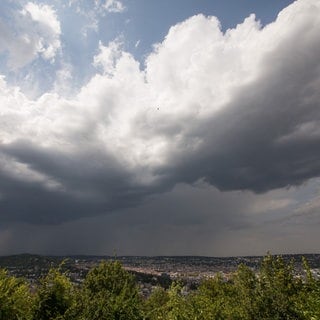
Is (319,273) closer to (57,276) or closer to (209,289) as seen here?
(57,276)

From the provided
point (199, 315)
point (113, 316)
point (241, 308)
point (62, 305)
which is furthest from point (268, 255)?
point (62, 305)

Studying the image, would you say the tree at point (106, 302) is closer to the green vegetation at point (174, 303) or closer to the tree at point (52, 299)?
the green vegetation at point (174, 303)

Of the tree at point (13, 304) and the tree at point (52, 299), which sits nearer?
the tree at point (52, 299)

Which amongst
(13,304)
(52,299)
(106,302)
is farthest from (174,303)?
(13,304)

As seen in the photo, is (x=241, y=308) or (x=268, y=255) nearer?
(x=241, y=308)

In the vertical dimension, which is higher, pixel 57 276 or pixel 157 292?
pixel 157 292

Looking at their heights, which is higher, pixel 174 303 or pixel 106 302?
pixel 174 303

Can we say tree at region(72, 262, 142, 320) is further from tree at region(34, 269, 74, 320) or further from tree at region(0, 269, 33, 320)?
tree at region(0, 269, 33, 320)

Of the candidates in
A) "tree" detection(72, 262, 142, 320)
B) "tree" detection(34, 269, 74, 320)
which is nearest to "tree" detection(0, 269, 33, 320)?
"tree" detection(34, 269, 74, 320)

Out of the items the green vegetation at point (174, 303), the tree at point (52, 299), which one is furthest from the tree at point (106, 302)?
the tree at point (52, 299)

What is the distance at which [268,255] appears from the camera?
4459 centimetres

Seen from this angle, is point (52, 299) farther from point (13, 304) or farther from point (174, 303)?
point (174, 303)

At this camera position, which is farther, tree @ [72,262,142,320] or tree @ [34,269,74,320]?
tree @ [72,262,142,320]

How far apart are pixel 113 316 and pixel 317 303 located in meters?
20.3
